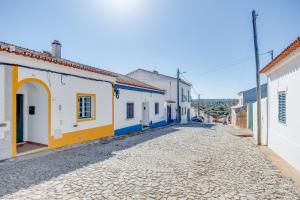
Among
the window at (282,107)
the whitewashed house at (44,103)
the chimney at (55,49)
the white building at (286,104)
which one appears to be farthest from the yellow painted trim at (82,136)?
the window at (282,107)

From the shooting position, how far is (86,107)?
10922 millimetres

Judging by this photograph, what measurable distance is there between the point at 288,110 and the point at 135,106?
10.8 m

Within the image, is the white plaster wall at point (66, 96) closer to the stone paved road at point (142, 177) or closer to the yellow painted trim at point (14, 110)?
the yellow painted trim at point (14, 110)

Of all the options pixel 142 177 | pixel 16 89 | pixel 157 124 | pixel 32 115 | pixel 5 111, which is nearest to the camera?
pixel 142 177

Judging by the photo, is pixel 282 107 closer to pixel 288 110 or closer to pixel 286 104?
pixel 286 104

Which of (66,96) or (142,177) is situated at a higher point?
(66,96)

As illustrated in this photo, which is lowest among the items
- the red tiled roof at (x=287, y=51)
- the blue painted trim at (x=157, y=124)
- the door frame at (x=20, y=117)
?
the blue painted trim at (x=157, y=124)

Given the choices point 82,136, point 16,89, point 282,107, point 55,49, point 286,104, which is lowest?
point 82,136

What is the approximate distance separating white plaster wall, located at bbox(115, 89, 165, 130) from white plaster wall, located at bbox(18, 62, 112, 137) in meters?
1.97

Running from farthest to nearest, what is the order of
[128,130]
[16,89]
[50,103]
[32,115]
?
1. [128,130]
2. [32,115]
3. [50,103]
4. [16,89]

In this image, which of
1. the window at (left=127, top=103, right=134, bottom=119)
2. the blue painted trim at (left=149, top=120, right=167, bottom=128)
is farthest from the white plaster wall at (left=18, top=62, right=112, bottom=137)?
the blue painted trim at (left=149, top=120, right=167, bottom=128)

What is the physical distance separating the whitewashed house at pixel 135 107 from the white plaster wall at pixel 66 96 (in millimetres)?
1962

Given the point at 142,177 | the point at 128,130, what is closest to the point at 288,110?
the point at 142,177

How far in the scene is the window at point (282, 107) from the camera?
25.0ft
